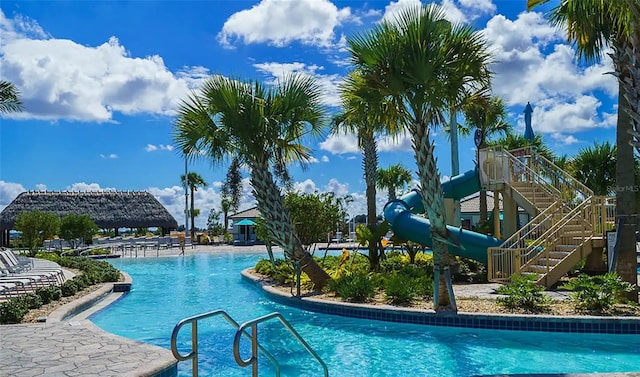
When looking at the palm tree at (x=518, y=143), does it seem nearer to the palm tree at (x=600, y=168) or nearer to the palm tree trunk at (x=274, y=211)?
the palm tree at (x=600, y=168)

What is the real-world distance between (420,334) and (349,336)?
1205 millimetres

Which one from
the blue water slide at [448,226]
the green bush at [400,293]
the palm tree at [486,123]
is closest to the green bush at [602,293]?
the blue water slide at [448,226]

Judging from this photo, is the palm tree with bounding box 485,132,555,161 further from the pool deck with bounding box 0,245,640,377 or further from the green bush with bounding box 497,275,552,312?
the pool deck with bounding box 0,245,640,377

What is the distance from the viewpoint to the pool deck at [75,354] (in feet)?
19.9

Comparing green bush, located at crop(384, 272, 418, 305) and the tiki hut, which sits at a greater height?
the tiki hut

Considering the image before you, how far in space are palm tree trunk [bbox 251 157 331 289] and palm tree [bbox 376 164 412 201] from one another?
29.3 m

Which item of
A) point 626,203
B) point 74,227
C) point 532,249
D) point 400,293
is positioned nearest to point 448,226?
point 532,249

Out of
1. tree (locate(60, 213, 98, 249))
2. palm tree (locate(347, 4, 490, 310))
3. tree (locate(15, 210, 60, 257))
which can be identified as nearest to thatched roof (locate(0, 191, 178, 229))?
tree (locate(60, 213, 98, 249))

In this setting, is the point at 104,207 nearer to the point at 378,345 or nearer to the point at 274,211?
the point at 274,211

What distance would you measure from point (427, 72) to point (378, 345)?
4589 millimetres

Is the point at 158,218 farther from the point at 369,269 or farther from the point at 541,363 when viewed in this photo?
the point at 541,363

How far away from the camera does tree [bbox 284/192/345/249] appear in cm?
1553

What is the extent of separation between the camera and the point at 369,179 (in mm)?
20016

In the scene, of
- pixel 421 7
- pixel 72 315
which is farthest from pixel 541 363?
pixel 72 315
